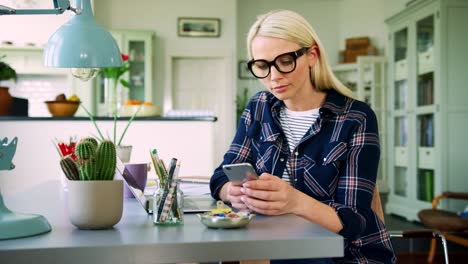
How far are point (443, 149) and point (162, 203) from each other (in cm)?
472

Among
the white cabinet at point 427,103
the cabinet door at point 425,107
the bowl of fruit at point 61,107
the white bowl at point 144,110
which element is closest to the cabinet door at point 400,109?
the white cabinet at point 427,103

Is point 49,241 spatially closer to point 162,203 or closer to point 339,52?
point 162,203

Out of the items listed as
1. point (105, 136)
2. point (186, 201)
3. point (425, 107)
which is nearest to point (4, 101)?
point (105, 136)

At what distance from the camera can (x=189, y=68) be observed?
7840 millimetres

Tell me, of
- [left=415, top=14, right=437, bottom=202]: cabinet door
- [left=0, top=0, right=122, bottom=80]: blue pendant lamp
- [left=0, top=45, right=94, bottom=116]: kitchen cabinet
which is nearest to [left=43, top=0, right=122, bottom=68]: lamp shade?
[left=0, top=0, right=122, bottom=80]: blue pendant lamp

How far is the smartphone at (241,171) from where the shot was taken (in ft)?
3.84

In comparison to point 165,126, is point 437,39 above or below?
above

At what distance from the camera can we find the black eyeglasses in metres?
1.50

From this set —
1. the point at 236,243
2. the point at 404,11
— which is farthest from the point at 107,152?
the point at 404,11

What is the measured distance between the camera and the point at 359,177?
1426 mm

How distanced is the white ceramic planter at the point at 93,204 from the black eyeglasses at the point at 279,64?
61cm

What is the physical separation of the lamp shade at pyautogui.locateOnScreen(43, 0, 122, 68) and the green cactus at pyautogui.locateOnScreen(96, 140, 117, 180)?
564 millimetres

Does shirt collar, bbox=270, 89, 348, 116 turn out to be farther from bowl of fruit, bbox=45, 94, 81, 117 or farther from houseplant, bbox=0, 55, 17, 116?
houseplant, bbox=0, 55, 17, 116

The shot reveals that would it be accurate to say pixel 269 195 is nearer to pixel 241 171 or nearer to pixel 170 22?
pixel 241 171
